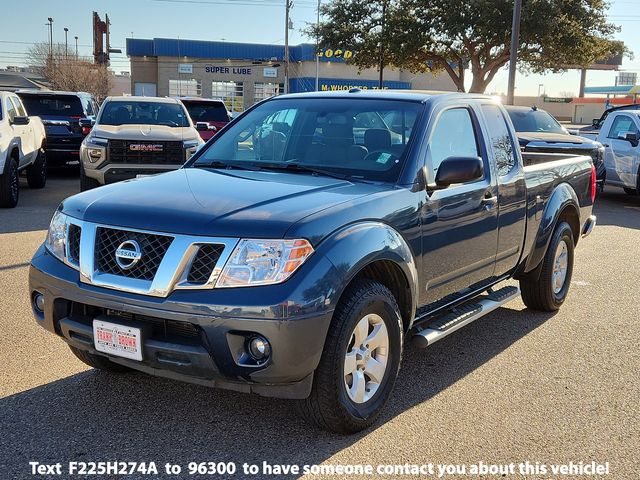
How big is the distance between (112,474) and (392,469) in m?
1.32

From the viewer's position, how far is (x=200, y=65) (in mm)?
64000

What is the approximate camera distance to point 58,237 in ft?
12.4

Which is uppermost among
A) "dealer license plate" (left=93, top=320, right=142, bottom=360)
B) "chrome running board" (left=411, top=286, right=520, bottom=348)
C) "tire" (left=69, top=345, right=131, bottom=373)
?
"dealer license plate" (left=93, top=320, right=142, bottom=360)

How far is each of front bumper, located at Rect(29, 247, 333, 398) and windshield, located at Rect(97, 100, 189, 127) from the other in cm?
983

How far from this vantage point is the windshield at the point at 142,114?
41.5ft

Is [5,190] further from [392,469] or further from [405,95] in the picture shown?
[392,469]

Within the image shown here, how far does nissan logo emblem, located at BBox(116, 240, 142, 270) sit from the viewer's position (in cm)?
331

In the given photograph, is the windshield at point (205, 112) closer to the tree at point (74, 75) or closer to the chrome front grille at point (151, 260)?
the chrome front grille at point (151, 260)

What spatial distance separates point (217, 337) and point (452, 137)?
236 centimetres

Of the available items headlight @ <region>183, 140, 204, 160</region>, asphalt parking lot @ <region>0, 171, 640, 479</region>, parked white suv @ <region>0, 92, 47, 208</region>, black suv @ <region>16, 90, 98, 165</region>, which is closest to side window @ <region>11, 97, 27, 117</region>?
parked white suv @ <region>0, 92, 47, 208</region>

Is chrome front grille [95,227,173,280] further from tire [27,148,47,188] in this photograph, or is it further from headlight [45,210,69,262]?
tire [27,148,47,188]

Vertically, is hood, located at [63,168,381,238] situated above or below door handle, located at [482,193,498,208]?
above

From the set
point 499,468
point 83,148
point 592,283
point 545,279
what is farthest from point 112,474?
point 83,148

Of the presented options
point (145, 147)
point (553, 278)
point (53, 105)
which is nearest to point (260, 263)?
point (553, 278)
